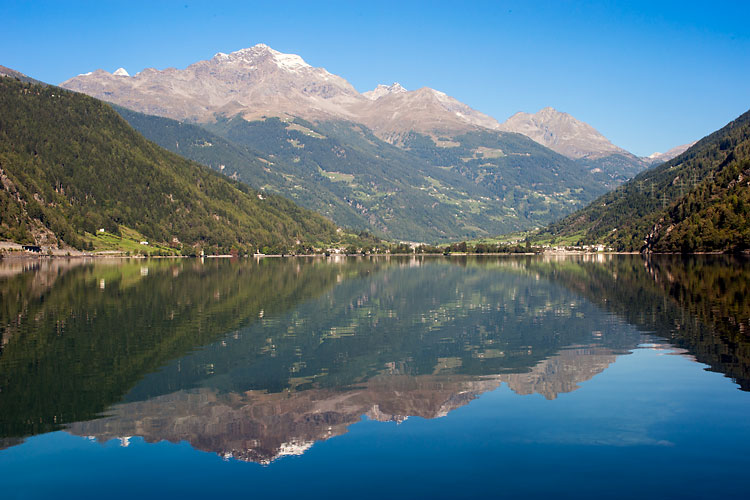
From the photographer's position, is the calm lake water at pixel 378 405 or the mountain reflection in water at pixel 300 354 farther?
the mountain reflection in water at pixel 300 354

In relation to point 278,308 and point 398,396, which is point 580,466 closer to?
Result: point 398,396

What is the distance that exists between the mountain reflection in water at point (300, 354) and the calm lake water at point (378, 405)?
20 centimetres

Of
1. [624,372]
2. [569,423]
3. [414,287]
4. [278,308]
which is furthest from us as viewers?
[414,287]

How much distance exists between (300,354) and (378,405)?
47.6 feet

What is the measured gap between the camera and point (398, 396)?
107 ft

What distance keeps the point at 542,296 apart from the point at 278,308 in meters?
35.8

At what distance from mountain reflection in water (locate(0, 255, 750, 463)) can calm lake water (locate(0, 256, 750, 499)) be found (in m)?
0.20

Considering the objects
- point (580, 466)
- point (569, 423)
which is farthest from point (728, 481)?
point (569, 423)

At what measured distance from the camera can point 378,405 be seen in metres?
31.0

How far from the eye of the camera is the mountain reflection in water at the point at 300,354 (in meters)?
29.1

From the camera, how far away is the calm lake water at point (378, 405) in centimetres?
2214

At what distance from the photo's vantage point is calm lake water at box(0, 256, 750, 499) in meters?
22.1

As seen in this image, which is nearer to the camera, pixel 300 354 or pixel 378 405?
pixel 378 405

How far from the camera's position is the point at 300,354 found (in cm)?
4450
